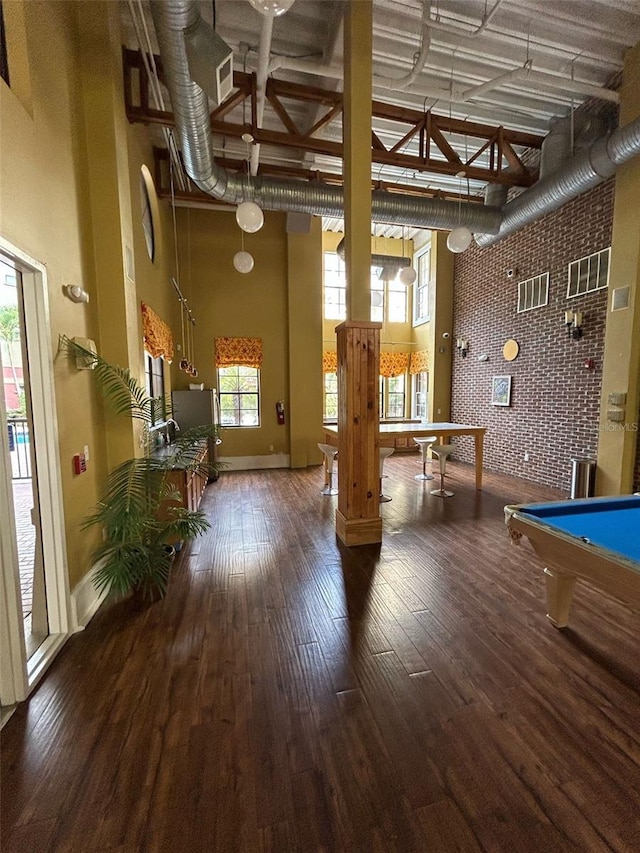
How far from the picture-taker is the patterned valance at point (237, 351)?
685 centimetres

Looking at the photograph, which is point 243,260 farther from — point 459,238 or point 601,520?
point 601,520

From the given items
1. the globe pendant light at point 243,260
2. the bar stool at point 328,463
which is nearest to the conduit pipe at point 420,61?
the globe pendant light at point 243,260

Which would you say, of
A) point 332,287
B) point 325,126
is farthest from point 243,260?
point 332,287

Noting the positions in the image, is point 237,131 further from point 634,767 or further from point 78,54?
point 634,767

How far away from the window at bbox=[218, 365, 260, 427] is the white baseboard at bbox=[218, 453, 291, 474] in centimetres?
67

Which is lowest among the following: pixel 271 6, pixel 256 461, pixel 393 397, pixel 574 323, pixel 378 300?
pixel 256 461

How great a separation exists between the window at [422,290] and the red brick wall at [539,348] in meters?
1.03

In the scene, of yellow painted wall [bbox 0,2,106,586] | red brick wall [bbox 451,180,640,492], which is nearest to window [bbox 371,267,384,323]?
red brick wall [bbox 451,180,640,492]

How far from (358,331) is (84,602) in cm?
294

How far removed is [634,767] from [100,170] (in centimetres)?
450

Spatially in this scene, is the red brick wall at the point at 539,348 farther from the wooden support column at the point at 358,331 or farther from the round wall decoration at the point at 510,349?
the wooden support column at the point at 358,331

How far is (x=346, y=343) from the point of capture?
3.25m

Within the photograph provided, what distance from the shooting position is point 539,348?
5477 millimetres

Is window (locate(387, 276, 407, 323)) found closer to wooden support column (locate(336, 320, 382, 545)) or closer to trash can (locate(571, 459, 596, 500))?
trash can (locate(571, 459, 596, 500))
